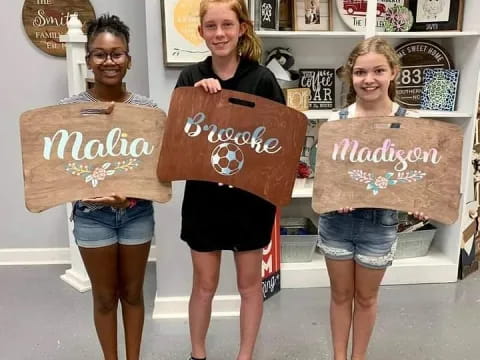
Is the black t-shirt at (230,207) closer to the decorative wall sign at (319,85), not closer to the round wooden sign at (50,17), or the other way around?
the decorative wall sign at (319,85)

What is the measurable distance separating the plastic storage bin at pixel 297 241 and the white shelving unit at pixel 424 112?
44mm

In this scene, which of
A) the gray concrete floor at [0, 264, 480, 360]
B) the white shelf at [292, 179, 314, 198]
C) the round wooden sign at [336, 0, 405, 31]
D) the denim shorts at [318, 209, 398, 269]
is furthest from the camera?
the round wooden sign at [336, 0, 405, 31]

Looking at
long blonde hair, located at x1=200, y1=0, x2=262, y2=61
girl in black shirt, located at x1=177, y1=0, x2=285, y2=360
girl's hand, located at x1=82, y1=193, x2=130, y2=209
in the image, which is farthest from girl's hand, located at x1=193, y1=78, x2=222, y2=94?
girl's hand, located at x1=82, y1=193, x2=130, y2=209

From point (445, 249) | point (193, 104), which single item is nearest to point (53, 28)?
point (193, 104)

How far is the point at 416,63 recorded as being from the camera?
9.34 feet

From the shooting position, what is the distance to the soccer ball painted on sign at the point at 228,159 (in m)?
1.63

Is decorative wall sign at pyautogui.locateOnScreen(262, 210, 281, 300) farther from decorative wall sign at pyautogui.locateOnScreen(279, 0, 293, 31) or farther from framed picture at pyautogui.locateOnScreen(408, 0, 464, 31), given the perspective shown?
framed picture at pyautogui.locateOnScreen(408, 0, 464, 31)

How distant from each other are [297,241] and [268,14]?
1196 millimetres

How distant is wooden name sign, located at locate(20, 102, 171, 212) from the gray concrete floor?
0.88 m

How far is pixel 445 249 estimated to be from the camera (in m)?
2.96

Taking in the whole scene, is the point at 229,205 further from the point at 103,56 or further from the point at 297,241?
the point at 297,241

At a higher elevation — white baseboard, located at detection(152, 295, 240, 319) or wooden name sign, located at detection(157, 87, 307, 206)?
wooden name sign, located at detection(157, 87, 307, 206)

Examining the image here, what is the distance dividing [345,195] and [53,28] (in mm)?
1980

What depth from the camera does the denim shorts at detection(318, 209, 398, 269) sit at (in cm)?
169
